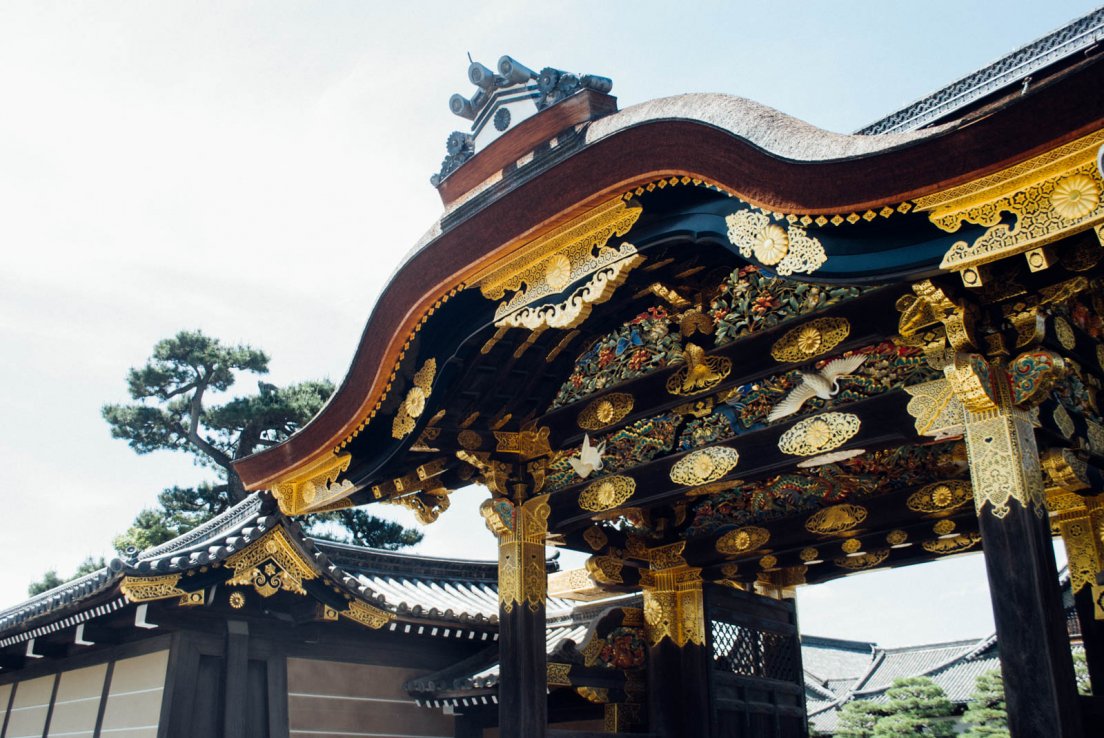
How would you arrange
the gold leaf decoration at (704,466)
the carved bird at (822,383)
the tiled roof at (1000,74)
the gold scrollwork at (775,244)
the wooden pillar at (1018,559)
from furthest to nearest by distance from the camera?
the gold leaf decoration at (704,466) → the carved bird at (822,383) → the tiled roof at (1000,74) → the gold scrollwork at (775,244) → the wooden pillar at (1018,559)

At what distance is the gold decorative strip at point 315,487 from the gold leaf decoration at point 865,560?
461 centimetres

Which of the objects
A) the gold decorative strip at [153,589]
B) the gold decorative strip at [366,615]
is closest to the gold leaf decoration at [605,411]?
the gold decorative strip at [366,615]

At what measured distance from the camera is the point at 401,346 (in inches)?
282

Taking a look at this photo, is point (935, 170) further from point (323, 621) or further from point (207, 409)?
point (207, 409)

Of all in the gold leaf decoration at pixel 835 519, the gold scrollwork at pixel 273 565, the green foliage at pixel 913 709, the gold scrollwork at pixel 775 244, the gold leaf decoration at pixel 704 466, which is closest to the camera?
the gold scrollwork at pixel 775 244

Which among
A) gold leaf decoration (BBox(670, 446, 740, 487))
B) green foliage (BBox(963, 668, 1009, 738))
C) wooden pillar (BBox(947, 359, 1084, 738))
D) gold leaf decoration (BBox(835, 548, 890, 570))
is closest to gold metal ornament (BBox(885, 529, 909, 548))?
gold leaf decoration (BBox(835, 548, 890, 570))

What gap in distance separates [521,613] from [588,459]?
1383mm

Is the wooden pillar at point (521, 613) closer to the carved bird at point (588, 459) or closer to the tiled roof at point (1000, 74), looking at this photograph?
the carved bird at point (588, 459)

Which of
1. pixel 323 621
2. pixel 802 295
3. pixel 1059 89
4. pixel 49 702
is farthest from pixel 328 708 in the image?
pixel 1059 89

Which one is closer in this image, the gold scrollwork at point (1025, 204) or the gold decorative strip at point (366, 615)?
the gold scrollwork at point (1025, 204)

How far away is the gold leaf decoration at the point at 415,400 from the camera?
737cm

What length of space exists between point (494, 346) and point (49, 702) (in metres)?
9.14

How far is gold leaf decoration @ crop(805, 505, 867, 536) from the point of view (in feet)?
27.5

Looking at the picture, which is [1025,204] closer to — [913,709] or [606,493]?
[606,493]
